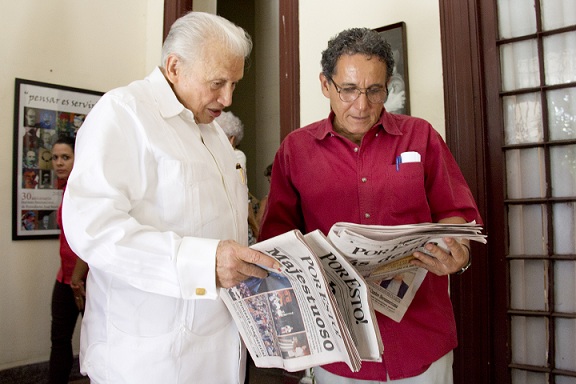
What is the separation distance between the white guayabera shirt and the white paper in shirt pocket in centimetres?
47

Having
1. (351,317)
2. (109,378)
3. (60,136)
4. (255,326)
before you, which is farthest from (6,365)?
(351,317)

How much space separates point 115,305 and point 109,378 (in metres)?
0.16

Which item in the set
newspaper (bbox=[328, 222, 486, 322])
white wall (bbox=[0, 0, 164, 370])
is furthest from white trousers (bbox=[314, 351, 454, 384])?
white wall (bbox=[0, 0, 164, 370])

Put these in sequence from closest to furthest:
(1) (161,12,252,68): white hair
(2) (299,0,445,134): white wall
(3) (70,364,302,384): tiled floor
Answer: (1) (161,12,252,68): white hair → (2) (299,0,445,134): white wall → (3) (70,364,302,384): tiled floor

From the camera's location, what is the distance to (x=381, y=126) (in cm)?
133

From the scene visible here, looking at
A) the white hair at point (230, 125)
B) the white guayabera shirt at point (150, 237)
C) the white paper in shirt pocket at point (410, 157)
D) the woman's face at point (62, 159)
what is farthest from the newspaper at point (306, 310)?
the woman's face at point (62, 159)

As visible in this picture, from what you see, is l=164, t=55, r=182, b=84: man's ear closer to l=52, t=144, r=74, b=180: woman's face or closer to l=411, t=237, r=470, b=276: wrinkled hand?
l=411, t=237, r=470, b=276: wrinkled hand

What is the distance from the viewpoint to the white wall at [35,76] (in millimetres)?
2959

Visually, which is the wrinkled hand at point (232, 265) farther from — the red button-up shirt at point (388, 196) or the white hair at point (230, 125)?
the white hair at point (230, 125)

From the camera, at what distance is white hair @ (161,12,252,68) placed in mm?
1173

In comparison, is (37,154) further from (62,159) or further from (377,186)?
(377,186)

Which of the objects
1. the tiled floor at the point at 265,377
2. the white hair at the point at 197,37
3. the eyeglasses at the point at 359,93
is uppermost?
the white hair at the point at 197,37

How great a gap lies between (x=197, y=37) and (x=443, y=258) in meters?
0.79

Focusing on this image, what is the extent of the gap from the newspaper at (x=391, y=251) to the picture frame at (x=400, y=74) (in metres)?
1.18
